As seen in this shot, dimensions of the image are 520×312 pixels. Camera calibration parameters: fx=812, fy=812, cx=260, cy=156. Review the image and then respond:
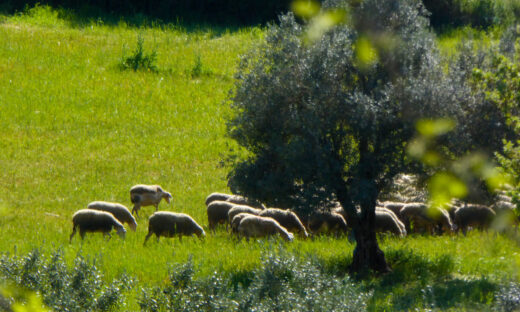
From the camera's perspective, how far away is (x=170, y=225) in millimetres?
15984

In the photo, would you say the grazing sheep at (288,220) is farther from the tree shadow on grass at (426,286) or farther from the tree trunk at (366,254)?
the tree trunk at (366,254)

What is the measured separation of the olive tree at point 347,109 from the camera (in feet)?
40.1

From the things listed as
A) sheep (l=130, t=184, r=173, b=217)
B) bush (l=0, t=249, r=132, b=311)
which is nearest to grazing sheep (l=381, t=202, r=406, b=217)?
sheep (l=130, t=184, r=173, b=217)

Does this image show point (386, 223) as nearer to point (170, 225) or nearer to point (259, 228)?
point (259, 228)

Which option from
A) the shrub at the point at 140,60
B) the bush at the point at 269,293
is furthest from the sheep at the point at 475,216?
the shrub at the point at 140,60

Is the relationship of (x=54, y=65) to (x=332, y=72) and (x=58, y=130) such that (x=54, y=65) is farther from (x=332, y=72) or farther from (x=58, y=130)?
(x=332, y=72)

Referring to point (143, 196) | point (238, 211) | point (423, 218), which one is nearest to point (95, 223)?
point (238, 211)

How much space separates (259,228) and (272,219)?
18.3 inches

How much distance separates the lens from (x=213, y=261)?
535 inches

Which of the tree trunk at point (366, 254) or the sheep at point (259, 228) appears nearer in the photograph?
the tree trunk at point (366, 254)

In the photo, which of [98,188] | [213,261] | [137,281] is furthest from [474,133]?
[98,188]

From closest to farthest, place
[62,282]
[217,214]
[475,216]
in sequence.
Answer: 1. [62,282]
2. [475,216]
3. [217,214]

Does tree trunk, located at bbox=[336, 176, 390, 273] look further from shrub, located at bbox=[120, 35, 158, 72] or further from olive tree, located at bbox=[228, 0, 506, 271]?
shrub, located at bbox=[120, 35, 158, 72]

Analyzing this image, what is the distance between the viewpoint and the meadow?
12852mm
